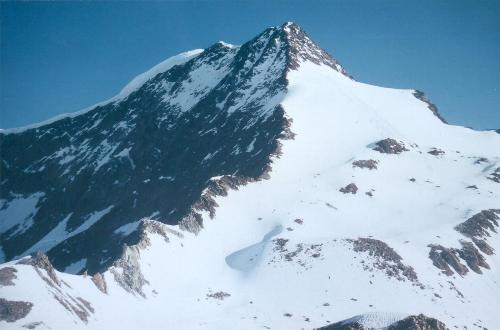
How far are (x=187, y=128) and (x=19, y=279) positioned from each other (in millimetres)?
98732

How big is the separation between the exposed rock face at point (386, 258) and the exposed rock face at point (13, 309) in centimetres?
4595

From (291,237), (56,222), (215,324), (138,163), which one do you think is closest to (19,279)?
(215,324)

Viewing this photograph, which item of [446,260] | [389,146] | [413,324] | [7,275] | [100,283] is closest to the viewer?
[413,324]

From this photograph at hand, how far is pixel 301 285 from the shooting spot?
260ft

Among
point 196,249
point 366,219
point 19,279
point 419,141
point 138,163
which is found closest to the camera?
point 19,279

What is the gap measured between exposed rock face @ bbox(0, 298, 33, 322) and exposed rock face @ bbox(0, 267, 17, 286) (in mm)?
2674

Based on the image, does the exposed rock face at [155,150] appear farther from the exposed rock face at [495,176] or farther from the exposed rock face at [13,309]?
the exposed rock face at [495,176]

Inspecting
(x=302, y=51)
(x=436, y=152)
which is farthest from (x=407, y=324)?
(x=302, y=51)

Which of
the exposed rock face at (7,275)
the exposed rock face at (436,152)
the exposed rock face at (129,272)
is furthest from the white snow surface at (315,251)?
the exposed rock face at (436,152)

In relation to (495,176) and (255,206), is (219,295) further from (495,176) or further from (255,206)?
(495,176)

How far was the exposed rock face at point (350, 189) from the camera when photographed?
106500mm

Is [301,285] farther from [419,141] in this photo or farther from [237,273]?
[419,141]

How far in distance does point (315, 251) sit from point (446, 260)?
19458 millimetres

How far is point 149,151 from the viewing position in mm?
153375
